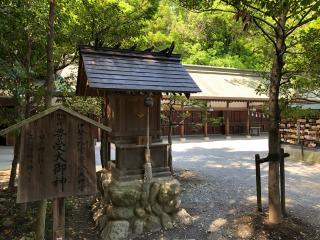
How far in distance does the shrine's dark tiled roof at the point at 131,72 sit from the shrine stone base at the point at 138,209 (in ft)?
6.71

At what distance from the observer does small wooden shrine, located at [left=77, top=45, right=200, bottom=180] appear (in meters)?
6.68

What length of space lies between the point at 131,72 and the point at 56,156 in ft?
10.5

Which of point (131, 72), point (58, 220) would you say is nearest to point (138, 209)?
point (58, 220)

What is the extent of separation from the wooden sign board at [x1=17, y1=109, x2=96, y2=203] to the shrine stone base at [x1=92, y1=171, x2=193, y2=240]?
2315 mm

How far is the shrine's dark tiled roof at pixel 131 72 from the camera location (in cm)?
634

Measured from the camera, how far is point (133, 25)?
9016 millimetres

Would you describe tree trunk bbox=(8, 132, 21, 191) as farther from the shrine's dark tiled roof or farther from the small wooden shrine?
the small wooden shrine

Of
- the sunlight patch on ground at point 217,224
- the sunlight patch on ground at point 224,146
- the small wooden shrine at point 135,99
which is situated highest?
the small wooden shrine at point 135,99

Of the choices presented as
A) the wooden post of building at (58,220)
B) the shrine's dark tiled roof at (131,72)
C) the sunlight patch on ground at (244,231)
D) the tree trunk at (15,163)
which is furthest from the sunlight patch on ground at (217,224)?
the tree trunk at (15,163)

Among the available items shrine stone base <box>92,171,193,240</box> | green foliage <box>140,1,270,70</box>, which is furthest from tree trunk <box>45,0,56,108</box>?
green foliage <box>140,1,270,70</box>

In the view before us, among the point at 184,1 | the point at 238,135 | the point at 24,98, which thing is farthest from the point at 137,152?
the point at 238,135

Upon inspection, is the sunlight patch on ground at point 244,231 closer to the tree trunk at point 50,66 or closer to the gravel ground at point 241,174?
the gravel ground at point 241,174

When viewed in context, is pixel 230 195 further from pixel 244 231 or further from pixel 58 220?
pixel 58 220

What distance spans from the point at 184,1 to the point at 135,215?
4.50m
